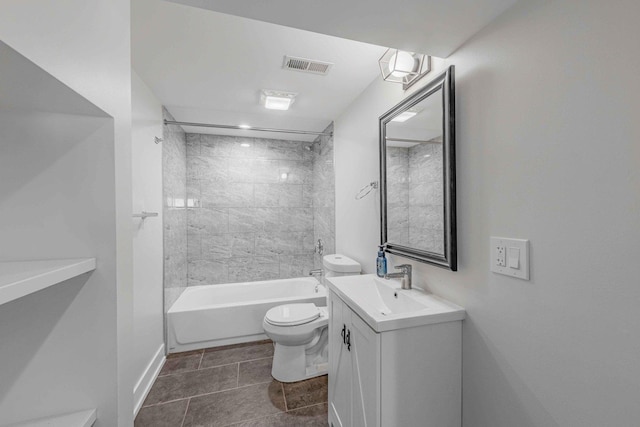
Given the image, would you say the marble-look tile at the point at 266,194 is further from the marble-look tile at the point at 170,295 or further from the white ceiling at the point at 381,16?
the white ceiling at the point at 381,16

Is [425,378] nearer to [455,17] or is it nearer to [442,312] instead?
[442,312]

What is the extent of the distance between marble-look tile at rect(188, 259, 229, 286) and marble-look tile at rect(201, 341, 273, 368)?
96cm

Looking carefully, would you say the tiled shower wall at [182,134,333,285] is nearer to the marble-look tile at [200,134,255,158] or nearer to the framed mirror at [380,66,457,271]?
the marble-look tile at [200,134,255,158]

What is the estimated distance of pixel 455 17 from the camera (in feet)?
3.37

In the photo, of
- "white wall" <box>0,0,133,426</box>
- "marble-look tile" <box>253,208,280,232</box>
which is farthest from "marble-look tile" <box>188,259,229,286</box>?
"white wall" <box>0,0,133,426</box>

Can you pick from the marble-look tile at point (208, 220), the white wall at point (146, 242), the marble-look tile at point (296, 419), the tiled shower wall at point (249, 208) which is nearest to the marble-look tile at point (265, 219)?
the tiled shower wall at point (249, 208)

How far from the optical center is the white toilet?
6.77ft

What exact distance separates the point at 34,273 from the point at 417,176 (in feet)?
5.13

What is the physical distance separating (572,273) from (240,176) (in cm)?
340

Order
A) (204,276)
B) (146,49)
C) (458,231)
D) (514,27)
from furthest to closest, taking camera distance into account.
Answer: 1. (204,276)
2. (146,49)
3. (458,231)
4. (514,27)

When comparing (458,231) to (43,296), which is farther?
(458,231)

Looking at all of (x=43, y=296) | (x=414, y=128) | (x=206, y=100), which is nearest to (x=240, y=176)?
(x=206, y=100)

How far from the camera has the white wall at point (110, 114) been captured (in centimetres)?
55

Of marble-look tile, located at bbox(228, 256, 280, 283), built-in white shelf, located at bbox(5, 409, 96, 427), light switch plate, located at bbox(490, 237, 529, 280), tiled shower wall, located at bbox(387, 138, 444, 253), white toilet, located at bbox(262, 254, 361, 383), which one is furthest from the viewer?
marble-look tile, located at bbox(228, 256, 280, 283)
